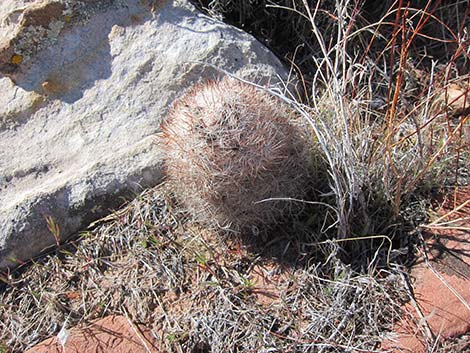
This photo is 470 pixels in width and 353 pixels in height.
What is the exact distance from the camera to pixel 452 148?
7.66 ft

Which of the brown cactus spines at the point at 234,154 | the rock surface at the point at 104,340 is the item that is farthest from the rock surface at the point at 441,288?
the rock surface at the point at 104,340

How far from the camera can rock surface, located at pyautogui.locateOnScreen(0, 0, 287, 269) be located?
99.5 inches

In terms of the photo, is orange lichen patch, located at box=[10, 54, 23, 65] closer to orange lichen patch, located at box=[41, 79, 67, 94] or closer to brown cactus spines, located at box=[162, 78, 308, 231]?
orange lichen patch, located at box=[41, 79, 67, 94]

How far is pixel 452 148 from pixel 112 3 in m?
1.90

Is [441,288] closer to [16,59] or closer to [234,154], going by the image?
[234,154]

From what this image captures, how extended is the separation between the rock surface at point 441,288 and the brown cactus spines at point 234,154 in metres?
0.58

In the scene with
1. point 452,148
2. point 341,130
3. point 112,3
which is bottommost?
point 452,148

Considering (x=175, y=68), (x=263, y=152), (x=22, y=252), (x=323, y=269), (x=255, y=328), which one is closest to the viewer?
(x=263, y=152)

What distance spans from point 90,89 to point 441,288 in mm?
1935

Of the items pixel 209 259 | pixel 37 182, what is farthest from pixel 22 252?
pixel 209 259

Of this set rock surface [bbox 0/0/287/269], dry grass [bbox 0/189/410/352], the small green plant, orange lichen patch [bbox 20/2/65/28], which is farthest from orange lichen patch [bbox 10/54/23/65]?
dry grass [bbox 0/189/410/352]

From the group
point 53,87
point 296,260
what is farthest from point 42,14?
point 296,260

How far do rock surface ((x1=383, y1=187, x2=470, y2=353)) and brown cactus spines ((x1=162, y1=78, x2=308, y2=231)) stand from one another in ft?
1.92

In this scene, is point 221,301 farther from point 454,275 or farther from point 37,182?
point 37,182
